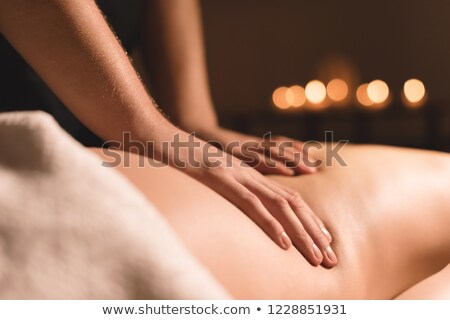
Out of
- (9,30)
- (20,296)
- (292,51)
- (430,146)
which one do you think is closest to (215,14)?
(292,51)

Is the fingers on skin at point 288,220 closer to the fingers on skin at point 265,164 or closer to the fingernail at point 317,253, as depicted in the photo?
the fingernail at point 317,253

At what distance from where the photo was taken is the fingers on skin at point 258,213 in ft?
1.39

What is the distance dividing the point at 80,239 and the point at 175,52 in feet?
2.43

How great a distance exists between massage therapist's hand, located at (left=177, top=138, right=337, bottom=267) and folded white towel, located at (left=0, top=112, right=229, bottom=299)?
0.13 meters

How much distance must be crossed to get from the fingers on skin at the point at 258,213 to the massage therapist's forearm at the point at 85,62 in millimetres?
98

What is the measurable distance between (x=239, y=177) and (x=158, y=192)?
0.36 feet

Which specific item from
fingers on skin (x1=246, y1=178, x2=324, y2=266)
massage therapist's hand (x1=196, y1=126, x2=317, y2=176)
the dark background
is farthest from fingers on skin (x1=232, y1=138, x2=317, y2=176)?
the dark background

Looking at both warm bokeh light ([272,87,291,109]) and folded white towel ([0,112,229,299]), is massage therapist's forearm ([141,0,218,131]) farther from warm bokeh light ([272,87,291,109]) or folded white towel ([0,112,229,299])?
warm bokeh light ([272,87,291,109])

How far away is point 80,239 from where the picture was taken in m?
0.30

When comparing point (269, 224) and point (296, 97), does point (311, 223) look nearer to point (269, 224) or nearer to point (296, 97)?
point (269, 224)

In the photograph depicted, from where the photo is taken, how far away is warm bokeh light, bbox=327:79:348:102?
3.45m

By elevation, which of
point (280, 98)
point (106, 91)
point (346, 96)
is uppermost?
point (106, 91)

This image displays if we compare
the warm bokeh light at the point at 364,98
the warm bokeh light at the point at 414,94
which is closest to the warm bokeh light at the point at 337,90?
the warm bokeh light at the point at 364,98

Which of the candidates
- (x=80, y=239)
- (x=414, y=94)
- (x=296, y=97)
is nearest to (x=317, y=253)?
(x=80, y=239)
